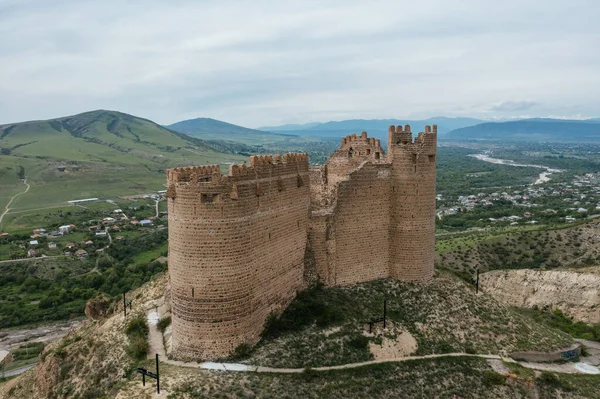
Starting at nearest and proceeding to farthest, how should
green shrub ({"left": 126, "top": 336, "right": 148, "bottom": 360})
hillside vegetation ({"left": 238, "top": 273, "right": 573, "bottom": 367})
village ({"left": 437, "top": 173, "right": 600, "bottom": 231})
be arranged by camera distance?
hillside vegetation ({"left": 238, "top": 273, "right": 573, "bottom": 367}), green shrub ({"left": 126, "top": 336, "right": 148, "bottom": 360}), village ({"left": 437, "top": 173, "right": 600, "bottom": 231})

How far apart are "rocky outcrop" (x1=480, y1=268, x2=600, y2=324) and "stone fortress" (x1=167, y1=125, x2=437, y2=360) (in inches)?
1054

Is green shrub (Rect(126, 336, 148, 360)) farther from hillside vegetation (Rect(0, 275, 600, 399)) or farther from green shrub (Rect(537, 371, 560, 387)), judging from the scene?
green shrub (Rect(537, 371, 560, 387))

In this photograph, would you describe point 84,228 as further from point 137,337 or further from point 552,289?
point 552,289

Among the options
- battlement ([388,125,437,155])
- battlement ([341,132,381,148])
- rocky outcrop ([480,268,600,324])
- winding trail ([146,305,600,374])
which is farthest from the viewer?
rocky outcrop ([480,268,600,324])

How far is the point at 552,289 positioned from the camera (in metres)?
55.0

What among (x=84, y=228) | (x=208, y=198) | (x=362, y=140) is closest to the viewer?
(x=208, y=198)

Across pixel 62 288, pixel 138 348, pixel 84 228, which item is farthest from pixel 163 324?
pixel 84 228

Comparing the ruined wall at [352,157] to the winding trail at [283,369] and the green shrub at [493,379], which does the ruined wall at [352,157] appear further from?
the green shrub at [493,379]

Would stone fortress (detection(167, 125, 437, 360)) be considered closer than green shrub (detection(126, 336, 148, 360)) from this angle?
Yes

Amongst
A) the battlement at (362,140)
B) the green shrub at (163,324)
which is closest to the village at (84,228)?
the green shrub at (163,324)

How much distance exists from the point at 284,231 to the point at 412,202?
9.96 metres

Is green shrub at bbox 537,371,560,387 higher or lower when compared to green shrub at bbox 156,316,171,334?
lower

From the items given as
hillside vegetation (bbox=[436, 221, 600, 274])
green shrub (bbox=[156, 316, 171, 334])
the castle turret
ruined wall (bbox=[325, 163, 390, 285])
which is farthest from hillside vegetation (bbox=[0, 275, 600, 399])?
hillside vegetation (bbox=[436, 221, 600, 274])

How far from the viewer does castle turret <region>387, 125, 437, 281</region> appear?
Answer: 33.7 meters
